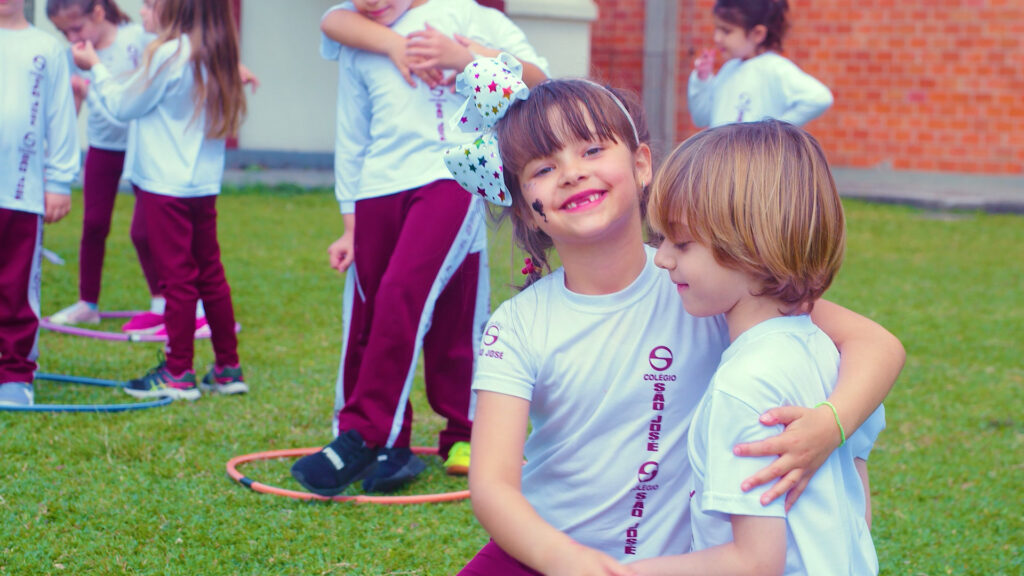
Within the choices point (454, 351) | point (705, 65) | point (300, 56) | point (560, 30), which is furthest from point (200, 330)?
point (560, 30)

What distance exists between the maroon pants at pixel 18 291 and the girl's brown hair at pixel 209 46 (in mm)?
827

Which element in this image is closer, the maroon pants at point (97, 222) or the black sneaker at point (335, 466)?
the black sneaker at point (335, 466)

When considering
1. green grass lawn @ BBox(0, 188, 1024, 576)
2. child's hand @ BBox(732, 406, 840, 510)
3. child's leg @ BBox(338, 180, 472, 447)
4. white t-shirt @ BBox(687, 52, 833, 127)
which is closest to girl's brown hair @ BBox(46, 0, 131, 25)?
green grass lawn @ BBox(0, 188, 1024, 576)

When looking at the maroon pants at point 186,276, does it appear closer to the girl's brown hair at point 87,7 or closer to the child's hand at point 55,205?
the child's hand at point 55,205

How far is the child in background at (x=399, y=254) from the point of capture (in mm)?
3619

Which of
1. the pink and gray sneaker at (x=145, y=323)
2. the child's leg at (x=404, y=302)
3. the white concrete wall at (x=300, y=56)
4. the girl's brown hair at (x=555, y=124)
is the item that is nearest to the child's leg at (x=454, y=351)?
the child's leg at (x=404, y=302)

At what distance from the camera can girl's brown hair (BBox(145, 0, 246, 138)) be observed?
16.0 ft

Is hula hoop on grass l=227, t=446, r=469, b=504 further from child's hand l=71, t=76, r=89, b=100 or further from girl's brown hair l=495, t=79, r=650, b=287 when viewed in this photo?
child's hand l=71, t=76, r=89, b=100

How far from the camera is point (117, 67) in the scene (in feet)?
21.0

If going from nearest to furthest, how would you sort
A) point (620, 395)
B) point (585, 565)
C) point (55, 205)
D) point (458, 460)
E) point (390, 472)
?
point (585, 565) < point (620, 395) < point (390, 472) < point (458, 460) < point (55, 205)

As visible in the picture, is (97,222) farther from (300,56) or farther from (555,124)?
(300,56)

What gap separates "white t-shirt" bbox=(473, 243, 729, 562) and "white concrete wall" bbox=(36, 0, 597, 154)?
10.3 metres

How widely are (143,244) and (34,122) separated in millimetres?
1557

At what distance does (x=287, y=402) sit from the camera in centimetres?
473
